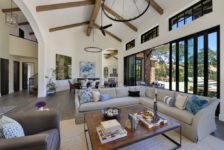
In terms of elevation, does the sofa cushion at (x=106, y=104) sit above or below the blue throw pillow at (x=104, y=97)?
below

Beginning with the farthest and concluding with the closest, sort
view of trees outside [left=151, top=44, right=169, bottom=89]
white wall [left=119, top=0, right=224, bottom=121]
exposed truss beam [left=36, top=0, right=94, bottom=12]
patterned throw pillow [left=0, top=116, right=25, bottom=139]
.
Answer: view of trees outside [left=151, top=44, right=169, bottom=89] < exposed truss beam [left=36, top=0, right=94, bottom=12] < white wall [left=119, top=0, right=224, bottom=121] < patterned throw pillow [left=0, top=116, right=25, bottom=139]

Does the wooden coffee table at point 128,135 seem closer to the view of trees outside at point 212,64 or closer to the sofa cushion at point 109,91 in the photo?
the sofa cushion at point 109,91

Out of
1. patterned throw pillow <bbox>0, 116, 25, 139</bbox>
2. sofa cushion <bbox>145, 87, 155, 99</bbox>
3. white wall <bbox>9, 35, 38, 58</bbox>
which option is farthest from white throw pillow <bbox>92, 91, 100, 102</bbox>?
white wall <bbox>9, 35, 38, 58</bbox>

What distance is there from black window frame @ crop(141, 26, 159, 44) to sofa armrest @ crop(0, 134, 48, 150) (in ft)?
21.1

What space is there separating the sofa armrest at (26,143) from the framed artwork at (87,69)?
9.10 m

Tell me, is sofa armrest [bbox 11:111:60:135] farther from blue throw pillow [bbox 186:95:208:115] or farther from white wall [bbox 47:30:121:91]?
white wall [bbox 47:30:121:91]

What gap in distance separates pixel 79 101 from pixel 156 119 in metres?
2.28

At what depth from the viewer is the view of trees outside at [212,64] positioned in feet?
12.1

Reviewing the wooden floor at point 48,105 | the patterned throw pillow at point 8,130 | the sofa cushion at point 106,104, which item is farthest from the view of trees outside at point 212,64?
the patterned throw pillow at point 8,130

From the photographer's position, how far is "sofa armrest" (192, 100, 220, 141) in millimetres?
2311

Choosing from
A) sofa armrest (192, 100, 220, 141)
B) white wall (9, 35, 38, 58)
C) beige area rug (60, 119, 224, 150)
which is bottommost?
beige area rug (60, 119, 224, 150)

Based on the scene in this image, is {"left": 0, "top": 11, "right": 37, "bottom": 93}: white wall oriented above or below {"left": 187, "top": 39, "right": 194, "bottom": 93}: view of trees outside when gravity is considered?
above

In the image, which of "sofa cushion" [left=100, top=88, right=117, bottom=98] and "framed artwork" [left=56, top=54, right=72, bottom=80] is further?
"framed artwork" [left=56, top=54, right=72, bottom=80]

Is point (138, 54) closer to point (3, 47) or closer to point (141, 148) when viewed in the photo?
point (141, 148)
